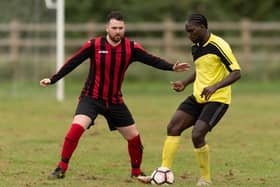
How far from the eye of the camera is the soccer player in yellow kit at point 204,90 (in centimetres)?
1056

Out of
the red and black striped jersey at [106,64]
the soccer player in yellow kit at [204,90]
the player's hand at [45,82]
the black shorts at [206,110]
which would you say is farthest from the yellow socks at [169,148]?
the player's hand at [45,82]

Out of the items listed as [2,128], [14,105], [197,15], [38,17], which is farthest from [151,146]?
[38,17]

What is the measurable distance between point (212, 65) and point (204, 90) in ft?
1.50

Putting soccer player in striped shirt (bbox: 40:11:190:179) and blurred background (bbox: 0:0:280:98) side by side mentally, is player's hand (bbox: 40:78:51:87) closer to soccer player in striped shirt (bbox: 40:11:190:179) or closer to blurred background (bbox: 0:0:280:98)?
soccer player in striped shirt (bbox: 40:11:190:179)

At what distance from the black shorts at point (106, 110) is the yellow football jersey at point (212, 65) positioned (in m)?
1.06

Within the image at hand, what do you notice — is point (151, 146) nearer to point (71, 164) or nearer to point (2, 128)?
point (71, 164)

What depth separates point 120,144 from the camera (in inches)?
614

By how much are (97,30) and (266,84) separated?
719cm

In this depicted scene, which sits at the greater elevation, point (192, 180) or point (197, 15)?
point (197, 15)

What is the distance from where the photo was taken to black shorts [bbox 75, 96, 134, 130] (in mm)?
11195

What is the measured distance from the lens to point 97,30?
35031 millimetres

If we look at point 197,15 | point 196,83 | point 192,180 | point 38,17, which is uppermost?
point 38,17

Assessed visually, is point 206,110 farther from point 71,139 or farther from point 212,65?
point 71,139

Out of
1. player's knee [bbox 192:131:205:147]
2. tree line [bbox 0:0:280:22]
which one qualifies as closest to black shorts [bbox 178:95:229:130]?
player's knee [bbox 192:131:205:147]
